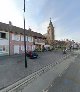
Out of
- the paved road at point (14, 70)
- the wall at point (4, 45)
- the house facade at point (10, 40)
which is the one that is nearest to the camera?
the paved road at point (14, 70)

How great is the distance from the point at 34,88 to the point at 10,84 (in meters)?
2.03

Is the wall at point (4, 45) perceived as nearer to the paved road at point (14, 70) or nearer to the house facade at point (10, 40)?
the house facade at point (10, 40)

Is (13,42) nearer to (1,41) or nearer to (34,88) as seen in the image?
(1,41)

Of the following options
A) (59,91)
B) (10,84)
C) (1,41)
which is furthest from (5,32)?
(59,91)

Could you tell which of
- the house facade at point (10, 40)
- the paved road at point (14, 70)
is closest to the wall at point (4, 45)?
the house facade at point (10, 40)

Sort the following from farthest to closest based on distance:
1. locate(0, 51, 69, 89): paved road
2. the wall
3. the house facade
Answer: the house facade → the wall → locate(0, 51, 69, 89): paved road

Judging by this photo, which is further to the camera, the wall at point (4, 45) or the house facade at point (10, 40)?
the house facade at point (10, 40)

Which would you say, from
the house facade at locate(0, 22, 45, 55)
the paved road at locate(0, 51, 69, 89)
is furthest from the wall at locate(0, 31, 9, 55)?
the paved road at locate(0, 51, 69, 89)

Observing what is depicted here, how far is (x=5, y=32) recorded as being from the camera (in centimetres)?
4081

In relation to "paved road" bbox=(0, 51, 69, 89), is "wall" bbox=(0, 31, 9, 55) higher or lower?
higher

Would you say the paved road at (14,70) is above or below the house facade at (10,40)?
below

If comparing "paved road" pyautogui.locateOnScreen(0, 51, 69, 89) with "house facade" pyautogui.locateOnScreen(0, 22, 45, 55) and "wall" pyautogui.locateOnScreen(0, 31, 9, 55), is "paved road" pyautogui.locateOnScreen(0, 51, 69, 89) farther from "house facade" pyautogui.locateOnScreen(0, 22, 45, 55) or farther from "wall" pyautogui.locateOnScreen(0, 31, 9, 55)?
"house facade" pyautogui.locateOnScreen(0, 22, 45, 55)

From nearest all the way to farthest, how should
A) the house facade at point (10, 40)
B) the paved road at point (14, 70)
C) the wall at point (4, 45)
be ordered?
the paved road at point (14, 70) < the wall at point (4, 45) < the house facade at point (10, 40)

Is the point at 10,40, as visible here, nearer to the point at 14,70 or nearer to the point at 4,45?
the point at 4,45
